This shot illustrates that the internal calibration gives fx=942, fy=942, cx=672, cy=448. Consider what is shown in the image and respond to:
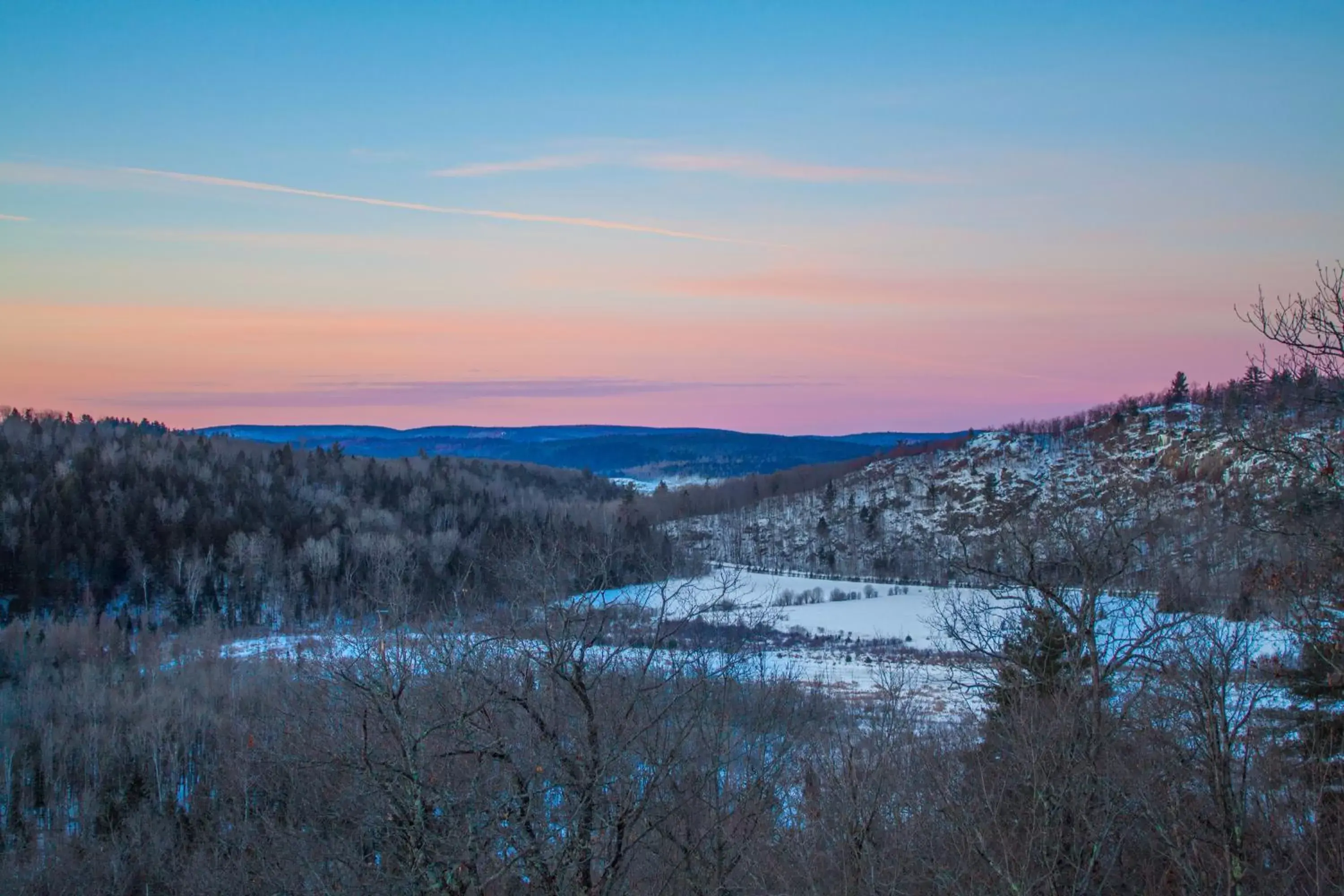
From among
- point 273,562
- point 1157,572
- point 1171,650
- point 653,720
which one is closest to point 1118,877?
point 1171,650

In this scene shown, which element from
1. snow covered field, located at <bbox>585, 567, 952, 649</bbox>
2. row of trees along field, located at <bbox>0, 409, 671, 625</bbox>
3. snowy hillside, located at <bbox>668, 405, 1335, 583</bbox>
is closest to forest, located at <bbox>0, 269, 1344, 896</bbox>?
snow covered field, located at <bbox>585, 567, 952, 649</bbox>

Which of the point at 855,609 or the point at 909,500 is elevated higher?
the point at 909,500

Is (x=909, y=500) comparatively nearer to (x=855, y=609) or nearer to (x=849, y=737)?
(x=855, y=609)

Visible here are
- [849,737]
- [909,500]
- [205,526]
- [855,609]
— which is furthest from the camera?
[909,500]

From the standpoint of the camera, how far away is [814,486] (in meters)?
144

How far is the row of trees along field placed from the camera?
78.8 meters

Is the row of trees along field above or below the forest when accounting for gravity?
below

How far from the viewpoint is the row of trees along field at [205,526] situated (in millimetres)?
78812

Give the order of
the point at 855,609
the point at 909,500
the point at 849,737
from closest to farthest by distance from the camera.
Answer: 1. the point at 849,737
2. the point at 855,609
3. the point at 909,500

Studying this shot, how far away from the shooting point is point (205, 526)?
88.4 metres

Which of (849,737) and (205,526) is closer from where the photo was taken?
(849,737)

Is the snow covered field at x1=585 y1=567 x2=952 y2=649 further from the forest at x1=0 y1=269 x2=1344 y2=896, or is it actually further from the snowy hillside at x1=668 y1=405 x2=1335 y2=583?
the forest at x1=0 y1=269 x2=1344 y2=896

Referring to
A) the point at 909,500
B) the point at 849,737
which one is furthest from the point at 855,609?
the point at 849,737

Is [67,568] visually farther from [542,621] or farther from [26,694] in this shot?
[542,621]
